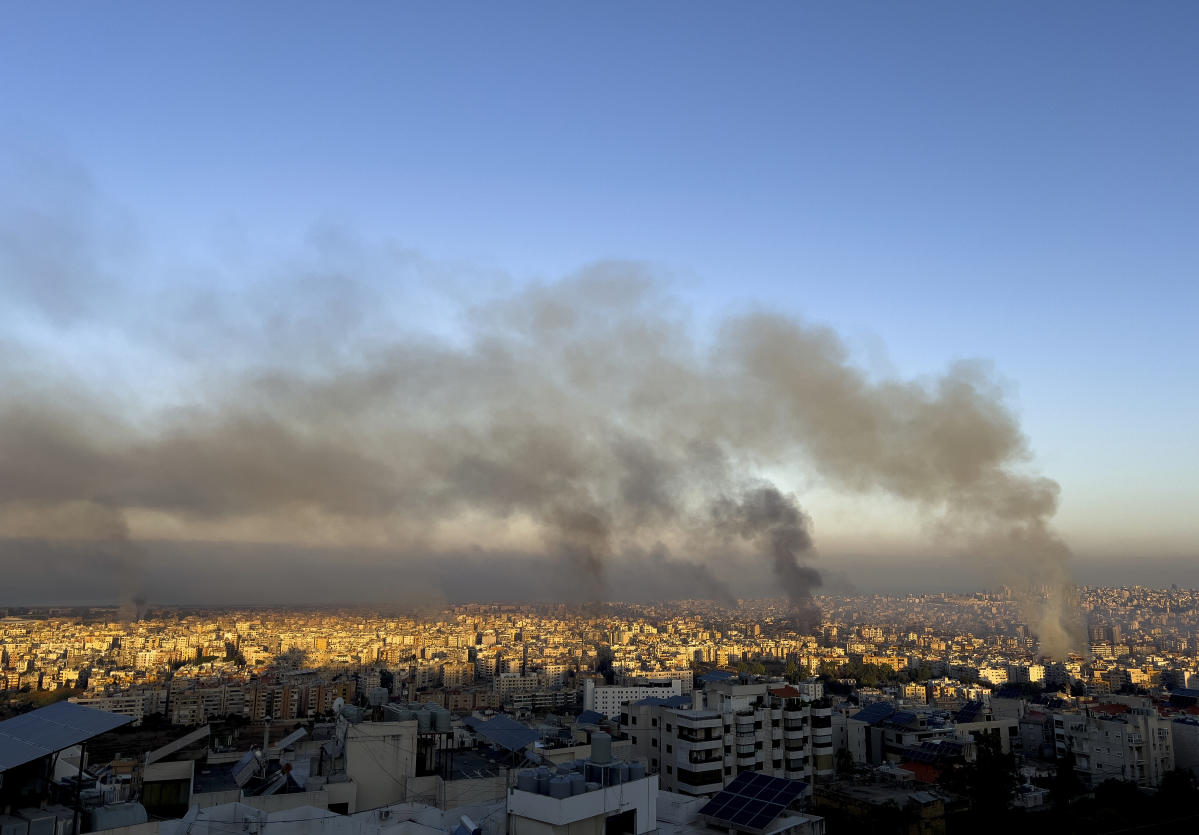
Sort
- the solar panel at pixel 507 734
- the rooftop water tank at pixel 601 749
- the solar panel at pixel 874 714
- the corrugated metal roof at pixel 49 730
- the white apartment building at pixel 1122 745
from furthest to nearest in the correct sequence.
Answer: the solar panel at pixel 874 714 → the white apartment building at pixel 1122 745 → the solar panel at pixel 507 734 → the rooftop water tank at pixel 601 749 → the corrugated metal roof at pixel 49 730

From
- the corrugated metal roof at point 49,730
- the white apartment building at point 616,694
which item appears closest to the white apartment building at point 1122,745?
the white apartment building at point 616,694

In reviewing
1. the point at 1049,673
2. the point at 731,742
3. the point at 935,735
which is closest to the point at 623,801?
the point at 731,742

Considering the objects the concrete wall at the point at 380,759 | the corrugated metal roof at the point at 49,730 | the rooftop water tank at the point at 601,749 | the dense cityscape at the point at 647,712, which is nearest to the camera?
the corrugated metal roof at the point at 49,730

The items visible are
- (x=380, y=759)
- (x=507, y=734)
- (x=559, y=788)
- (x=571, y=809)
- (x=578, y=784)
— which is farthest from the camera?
(x=507, y=734)

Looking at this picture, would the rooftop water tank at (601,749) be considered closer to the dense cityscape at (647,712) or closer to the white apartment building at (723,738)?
the dense cityscape at (647,712)

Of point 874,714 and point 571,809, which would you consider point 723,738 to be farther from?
point 874,714

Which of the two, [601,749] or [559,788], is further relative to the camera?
[601,749]

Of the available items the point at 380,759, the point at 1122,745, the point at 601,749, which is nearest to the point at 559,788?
the point at 601,749

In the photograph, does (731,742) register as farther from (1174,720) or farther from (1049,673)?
(1049,673)
